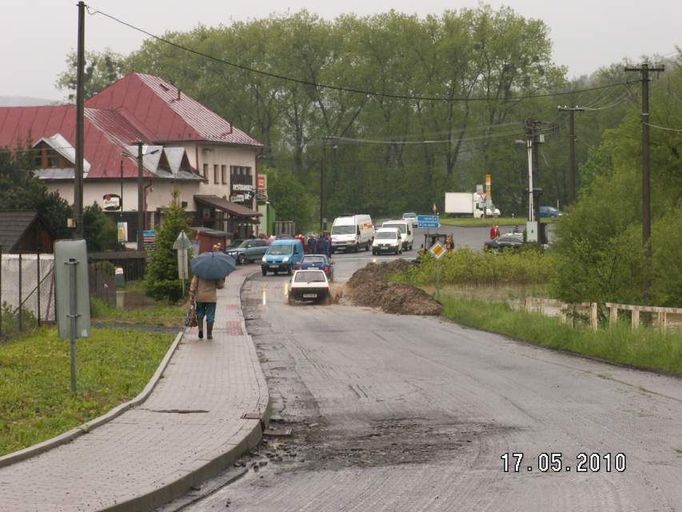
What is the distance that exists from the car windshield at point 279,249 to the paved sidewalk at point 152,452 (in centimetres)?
4987

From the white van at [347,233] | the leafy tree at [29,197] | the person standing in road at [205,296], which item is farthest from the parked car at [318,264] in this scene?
the person standing in road at [205,296]

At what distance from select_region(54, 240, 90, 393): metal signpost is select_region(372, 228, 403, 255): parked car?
225ft

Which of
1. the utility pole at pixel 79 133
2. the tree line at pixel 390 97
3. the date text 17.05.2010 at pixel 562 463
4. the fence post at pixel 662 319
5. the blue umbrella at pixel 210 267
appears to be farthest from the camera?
the tree line at pixel 390 97

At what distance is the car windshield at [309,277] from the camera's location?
1982 inches

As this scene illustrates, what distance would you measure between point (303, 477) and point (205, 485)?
90 cm

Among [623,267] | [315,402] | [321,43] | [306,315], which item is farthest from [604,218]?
[321,43]

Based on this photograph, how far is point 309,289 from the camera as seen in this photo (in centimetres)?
4988

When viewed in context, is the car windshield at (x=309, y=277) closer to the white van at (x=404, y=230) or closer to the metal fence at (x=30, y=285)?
the metal fence at (x=30, y=285)

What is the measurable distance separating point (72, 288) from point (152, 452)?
469 centimetres

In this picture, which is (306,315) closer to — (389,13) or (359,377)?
(359,377)

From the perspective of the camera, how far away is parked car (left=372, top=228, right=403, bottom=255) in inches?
3342

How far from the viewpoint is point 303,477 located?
37.4 feet

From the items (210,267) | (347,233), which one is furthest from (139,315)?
(347,233)

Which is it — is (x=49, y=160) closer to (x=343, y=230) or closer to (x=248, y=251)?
(x=248, y=251)
